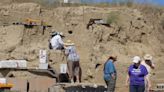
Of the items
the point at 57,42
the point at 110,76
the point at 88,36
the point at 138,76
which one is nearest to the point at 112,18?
the point at 88,36

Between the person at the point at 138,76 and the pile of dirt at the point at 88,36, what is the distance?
652cm

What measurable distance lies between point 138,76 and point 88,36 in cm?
857

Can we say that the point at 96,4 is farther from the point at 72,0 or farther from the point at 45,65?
the point at 45,65

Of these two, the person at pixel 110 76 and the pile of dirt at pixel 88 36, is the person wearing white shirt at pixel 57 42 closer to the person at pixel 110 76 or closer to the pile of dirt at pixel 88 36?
the pile of dirt at pixel 88 36

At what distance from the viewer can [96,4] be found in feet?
85.6

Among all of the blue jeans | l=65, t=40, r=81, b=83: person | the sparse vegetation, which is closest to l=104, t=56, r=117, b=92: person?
the blue jeans

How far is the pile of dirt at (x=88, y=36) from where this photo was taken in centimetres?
2283

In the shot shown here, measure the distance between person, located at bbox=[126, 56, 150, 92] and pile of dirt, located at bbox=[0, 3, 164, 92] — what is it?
652cm

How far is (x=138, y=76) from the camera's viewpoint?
50.6 ft

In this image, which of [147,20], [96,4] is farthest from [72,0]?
[147,20]

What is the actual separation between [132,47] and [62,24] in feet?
10.5

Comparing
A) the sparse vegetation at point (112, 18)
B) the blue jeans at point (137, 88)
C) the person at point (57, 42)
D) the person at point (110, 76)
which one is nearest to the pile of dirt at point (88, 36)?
the sparse vegetation at point (112, 18)

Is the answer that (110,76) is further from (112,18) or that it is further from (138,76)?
(112,18)

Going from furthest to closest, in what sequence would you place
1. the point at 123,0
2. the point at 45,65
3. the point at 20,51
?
the point at 123,0
the point at 20,51
the point at 45,65
